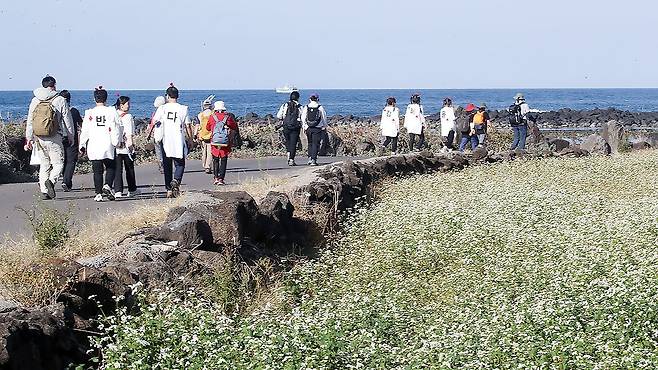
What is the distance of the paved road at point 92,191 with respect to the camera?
13781 millimetres

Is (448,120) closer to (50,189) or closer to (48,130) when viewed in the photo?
(50,189)

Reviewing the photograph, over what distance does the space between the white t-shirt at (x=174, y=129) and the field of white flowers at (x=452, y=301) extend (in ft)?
10.2

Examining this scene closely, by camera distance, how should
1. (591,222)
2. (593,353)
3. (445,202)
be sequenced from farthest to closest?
(445,202) < (591,222) < (593,353)

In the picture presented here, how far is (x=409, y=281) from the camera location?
11297mm

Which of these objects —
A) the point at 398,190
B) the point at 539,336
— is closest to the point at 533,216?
the point at 398,190

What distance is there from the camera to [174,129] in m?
15.9

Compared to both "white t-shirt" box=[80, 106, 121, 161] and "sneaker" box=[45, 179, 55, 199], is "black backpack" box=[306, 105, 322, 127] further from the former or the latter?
"sneaker" box=[45, 179, 55, 199]

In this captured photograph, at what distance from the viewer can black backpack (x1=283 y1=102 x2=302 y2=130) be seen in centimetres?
2368

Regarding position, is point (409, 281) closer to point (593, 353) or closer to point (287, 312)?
point (287, 312)

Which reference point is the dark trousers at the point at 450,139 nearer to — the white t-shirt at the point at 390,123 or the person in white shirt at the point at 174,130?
the white t-shirt at the point at 390,123

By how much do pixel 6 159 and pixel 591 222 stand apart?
42.5 ft

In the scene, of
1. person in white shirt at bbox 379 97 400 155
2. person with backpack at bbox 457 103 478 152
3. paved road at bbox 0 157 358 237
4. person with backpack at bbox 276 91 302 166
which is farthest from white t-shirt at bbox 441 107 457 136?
person with backpack at bbox 276 91 302 166

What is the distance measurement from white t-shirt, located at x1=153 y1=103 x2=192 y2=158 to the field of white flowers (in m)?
3.12

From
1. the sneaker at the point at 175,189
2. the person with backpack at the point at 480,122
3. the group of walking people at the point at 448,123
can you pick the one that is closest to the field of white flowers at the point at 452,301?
the sneaker at the point at 175,189
